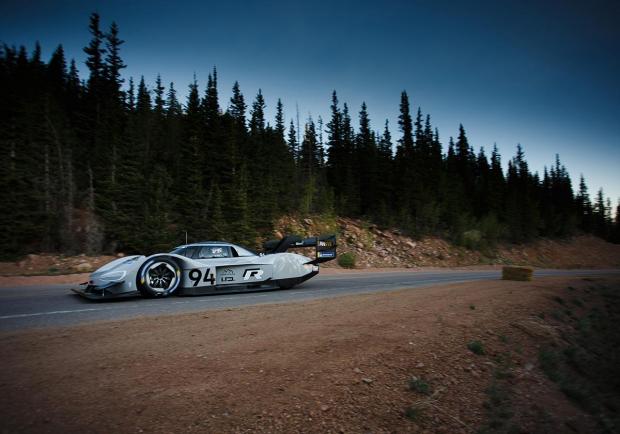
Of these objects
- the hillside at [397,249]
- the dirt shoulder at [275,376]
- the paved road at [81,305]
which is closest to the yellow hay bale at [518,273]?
the dirt shoulder at [275,376]

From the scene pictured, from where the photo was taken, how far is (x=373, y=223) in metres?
33.9

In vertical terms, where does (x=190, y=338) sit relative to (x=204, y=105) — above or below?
below

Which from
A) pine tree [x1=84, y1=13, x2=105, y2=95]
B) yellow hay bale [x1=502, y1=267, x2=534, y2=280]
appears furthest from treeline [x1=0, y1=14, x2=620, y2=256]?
A: yellow hay bale [x1=502, y1=267, x2=534, y2=280]

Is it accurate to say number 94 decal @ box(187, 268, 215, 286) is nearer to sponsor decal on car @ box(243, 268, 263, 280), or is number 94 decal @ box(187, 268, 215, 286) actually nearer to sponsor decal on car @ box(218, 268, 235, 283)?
sponsor decal on car @ box(218, 268, 235, 283)

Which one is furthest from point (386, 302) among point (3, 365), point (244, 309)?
point (3, 365)

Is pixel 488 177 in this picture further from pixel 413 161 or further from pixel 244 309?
pixel 244 309

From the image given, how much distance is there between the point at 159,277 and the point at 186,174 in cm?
1961

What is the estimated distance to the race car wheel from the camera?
7.36 meters

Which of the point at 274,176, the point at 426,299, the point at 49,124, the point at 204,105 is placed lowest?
the point at 426,299

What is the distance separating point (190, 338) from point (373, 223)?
101 ft

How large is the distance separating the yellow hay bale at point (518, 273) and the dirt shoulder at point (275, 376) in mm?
9460

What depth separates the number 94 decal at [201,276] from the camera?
8.12m

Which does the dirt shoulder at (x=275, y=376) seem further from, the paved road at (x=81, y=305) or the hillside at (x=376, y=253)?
the hillside at (x=376, y=253)

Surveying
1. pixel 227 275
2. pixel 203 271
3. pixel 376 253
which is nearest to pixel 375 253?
pixel 376 253
